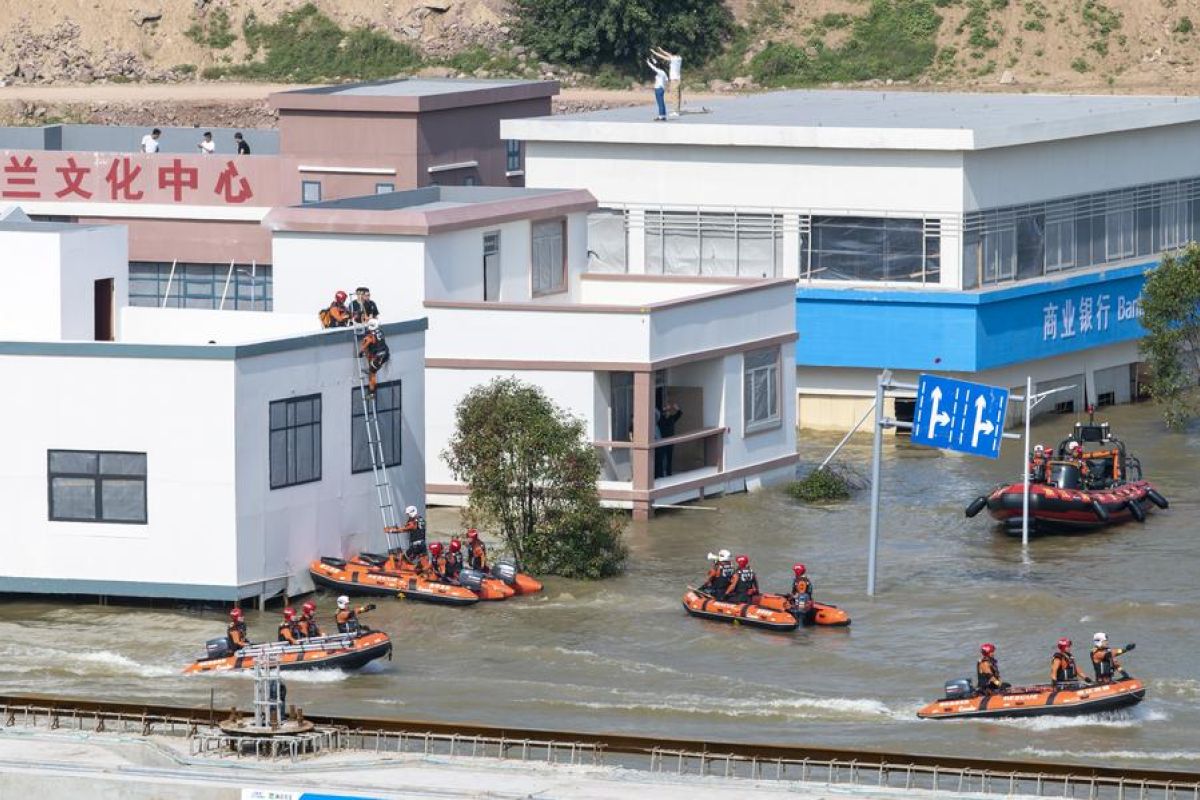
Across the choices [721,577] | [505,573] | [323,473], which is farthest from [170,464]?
[721,577]

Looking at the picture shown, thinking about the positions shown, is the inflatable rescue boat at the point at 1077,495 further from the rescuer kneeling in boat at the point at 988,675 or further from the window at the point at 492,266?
the rescuer kneeling in boat at the point at 988,675

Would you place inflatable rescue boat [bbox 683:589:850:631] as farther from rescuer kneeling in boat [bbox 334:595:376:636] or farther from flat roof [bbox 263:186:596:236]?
flat roof [bbox 263:186:596:236]

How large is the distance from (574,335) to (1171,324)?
49.3ft

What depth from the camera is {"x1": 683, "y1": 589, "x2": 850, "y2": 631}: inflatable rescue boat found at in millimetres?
40562

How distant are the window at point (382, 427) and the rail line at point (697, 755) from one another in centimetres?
1129

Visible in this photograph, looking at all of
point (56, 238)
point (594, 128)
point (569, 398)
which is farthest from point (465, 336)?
point (594, 128)

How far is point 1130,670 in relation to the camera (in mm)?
38438

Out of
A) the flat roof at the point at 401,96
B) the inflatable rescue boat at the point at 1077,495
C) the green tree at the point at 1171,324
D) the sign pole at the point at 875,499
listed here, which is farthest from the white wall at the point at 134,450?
the green tree at the point at 1171,324

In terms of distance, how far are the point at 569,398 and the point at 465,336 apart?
1940mm

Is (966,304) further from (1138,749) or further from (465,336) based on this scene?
(1138,749)

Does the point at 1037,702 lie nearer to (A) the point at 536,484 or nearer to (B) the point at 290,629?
(B) the point at 290,629

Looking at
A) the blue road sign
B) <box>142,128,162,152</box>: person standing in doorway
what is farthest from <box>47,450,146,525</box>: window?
<box>142,128,162,152</box>: person standing in doorway

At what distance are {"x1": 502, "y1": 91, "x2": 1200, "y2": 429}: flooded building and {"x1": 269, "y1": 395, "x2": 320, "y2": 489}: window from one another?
49.7 ft

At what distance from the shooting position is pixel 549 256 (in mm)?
53594
